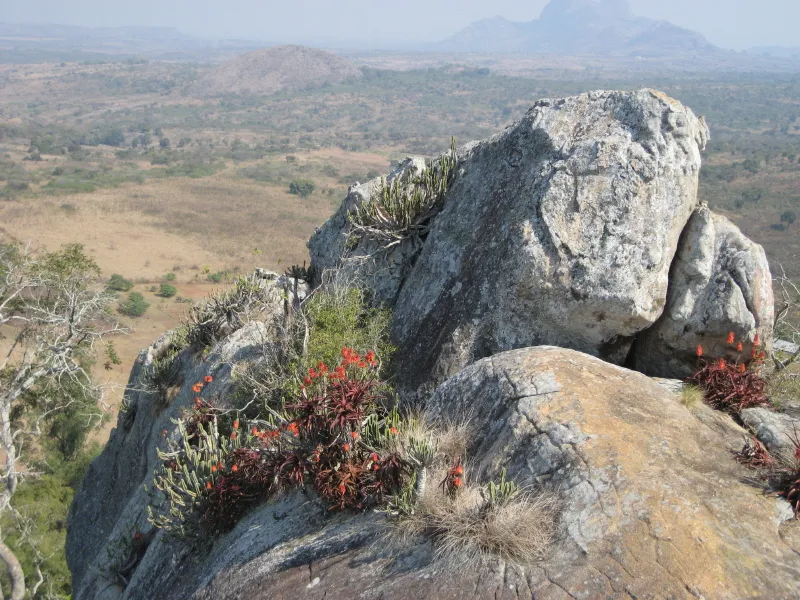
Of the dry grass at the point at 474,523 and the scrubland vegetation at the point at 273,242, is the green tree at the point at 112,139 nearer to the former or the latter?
the scrubland vegetation at the point at 273,242

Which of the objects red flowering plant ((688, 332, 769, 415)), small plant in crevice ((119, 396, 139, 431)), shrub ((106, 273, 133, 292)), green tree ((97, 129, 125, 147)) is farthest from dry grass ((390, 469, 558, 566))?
green tree ((97, 129, 125, 147))

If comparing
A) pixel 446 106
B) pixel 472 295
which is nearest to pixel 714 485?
pixel 472 295

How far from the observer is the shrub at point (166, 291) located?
35334mm

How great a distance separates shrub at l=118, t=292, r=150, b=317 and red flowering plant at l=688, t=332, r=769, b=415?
3033 cm

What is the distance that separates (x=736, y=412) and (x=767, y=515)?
163 centimetres

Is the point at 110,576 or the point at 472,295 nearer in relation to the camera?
the point at 472,295

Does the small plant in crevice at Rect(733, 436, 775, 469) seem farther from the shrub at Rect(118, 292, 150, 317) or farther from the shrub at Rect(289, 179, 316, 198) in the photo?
the shrub at Rect(289, 179, 316, 198)

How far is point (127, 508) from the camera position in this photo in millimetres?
A: 8758

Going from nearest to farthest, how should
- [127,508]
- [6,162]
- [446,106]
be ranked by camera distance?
[127,508], [6,162], [446,106]

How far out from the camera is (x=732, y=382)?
579cm

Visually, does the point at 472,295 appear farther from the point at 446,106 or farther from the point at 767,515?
the point at 446,106

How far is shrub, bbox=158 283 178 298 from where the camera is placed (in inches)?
1391

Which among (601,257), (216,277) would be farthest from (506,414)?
(216,277)

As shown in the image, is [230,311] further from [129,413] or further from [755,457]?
[755,457]
